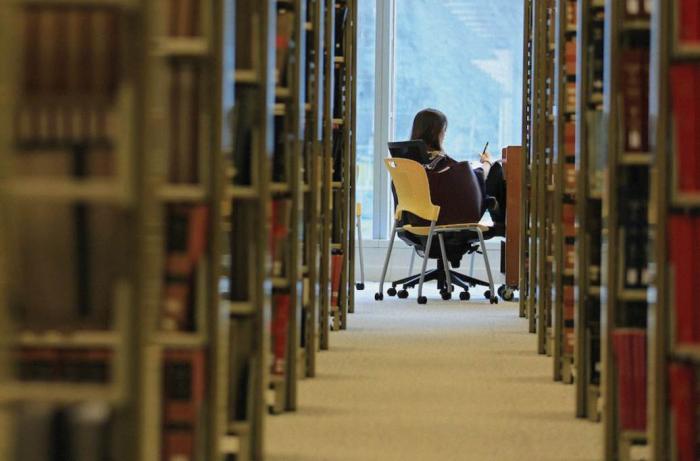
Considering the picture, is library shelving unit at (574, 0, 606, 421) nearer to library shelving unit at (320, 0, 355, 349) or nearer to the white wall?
library shelving unit at (320, 0, 355, 349)

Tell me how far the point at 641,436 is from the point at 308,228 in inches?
66.3

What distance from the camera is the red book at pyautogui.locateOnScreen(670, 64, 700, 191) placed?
2.04 m

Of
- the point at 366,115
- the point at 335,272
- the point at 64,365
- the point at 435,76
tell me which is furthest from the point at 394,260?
the point at 64,365

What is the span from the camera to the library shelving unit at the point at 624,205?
260cm

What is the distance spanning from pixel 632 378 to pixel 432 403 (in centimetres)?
120

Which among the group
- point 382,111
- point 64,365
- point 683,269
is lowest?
point 64,365

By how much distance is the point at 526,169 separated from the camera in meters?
6.24

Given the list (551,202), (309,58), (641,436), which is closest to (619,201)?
(641,436)

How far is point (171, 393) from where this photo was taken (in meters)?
2.21

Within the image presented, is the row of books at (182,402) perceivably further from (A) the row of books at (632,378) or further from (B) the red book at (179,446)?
(A) the row of books at (632,378)

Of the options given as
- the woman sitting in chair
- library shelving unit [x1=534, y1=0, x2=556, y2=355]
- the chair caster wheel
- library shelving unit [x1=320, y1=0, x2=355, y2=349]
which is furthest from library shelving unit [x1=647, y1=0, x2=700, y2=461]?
the chair caster wheel

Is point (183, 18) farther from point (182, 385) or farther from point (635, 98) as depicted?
point (635, 98)

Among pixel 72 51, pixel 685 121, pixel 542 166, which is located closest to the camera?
pixel 72 51

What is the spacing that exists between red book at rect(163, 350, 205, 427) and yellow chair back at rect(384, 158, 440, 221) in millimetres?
5305
